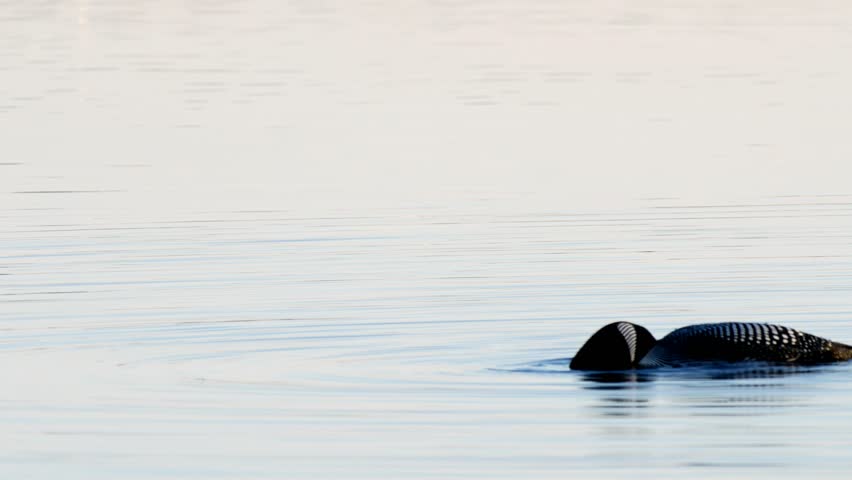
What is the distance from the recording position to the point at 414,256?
758 inches

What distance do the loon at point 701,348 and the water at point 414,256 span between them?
15cm

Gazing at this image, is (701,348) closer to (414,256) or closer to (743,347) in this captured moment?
(743,347)

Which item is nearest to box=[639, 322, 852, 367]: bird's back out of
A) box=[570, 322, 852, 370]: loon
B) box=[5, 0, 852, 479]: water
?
box=[570, 322, 852, 370]: loon

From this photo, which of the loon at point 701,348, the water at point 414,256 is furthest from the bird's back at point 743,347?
the water at point 414,256

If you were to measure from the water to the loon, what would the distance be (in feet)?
0.51

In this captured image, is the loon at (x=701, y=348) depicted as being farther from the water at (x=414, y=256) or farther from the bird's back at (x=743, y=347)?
the water at (x=414, y=256)

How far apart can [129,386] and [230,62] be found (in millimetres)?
26848

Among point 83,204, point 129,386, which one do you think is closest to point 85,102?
point 83,204

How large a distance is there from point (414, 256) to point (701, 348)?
5735 millimetres

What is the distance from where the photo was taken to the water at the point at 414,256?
11742mm

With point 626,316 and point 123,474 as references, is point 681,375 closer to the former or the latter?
point 626,316

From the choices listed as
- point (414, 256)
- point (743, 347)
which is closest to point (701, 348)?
point (743, 347)

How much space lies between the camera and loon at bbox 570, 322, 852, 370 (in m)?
13.7

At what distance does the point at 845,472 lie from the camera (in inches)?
417
